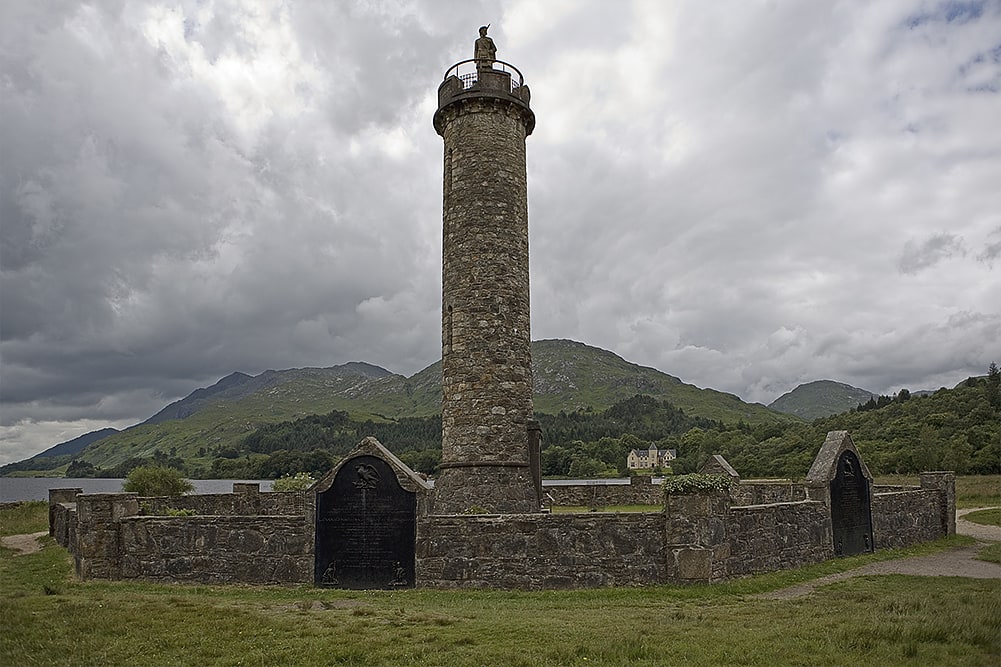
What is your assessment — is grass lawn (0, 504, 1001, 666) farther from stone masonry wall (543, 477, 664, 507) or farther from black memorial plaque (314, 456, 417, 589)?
stone masonry wall (543, 477, 664, 507)

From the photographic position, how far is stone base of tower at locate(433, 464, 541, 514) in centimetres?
1859

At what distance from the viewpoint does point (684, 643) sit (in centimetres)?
834

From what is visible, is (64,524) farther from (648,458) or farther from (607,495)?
(648,458)

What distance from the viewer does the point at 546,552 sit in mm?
13125

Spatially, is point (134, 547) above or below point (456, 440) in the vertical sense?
below

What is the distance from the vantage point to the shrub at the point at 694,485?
1310 cm

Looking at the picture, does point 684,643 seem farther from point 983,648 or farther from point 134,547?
point 134,547

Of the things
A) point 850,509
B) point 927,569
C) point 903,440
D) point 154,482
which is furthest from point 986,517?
point 903,440

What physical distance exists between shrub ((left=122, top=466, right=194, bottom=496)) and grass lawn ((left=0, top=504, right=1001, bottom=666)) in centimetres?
1486

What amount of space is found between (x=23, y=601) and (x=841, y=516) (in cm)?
1556

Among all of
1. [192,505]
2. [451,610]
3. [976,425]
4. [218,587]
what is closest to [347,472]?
[218,587]

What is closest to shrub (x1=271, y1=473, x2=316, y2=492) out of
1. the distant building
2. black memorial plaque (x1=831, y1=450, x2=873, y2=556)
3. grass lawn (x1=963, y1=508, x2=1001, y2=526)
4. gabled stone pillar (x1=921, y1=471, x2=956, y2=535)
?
black memorial plaque (x1=831, y1=450, x2=873, y2=556)

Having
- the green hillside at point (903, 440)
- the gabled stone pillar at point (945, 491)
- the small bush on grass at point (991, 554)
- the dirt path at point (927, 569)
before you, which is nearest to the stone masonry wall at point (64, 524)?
the dirt path at point (927, 569)

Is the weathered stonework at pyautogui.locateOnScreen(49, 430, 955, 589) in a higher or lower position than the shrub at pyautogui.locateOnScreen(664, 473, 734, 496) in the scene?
lower
